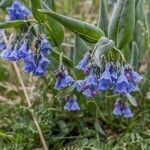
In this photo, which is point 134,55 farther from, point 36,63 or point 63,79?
point 36,63

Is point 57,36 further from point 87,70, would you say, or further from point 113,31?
point 87,70

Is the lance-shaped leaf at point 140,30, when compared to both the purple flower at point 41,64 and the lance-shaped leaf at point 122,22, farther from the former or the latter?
the purple flower at point 41,64

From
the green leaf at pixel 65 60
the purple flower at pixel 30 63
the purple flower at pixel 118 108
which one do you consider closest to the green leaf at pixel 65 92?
the green leaf at pixel 65 60

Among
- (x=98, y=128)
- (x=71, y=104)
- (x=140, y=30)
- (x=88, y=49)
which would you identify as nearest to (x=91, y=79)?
(x=88, y=49)

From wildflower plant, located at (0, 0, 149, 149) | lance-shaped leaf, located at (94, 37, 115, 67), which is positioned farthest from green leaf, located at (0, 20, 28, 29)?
lance-shaped leaf, located at (94, 37, 115, 67)

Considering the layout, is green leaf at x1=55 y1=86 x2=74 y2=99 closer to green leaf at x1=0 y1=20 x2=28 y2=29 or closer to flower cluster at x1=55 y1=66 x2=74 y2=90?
flower cluster at x1=55 y1=66 x2=74 y2=90

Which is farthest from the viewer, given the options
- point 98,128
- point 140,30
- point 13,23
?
point 140,30
